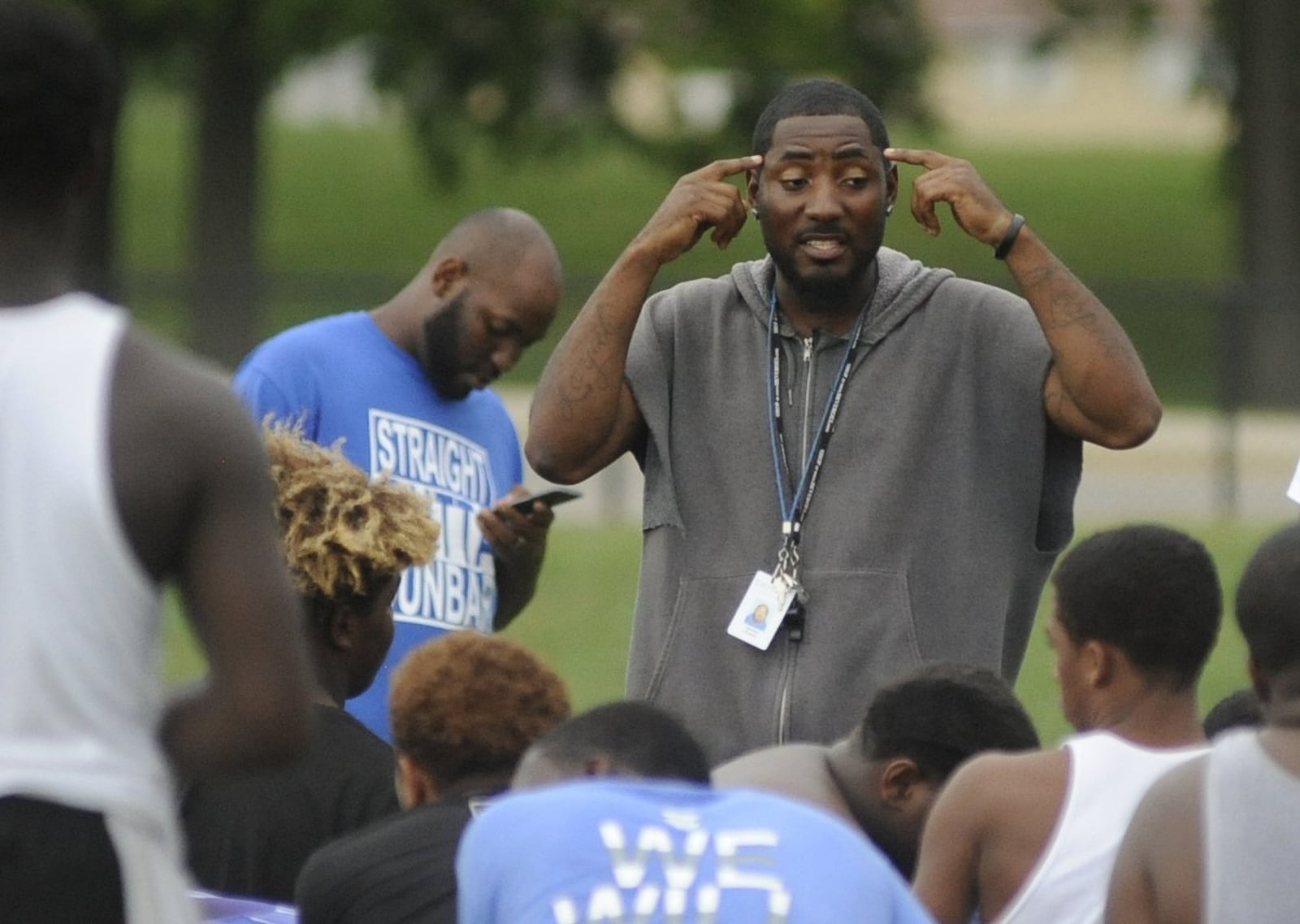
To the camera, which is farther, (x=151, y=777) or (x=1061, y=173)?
(x=1061, y=173)

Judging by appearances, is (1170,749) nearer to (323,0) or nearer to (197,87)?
(323,0)

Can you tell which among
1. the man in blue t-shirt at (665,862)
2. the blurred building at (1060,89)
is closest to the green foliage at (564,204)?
the blurred building at (1060,89)

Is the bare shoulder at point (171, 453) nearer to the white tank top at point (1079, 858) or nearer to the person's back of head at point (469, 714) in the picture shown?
the person's back of head at point (469, 714)

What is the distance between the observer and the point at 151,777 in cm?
260

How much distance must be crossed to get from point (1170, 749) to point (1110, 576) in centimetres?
29

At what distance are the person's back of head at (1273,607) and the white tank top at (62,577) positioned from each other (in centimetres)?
153

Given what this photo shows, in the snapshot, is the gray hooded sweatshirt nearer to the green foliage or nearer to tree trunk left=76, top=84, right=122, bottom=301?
tree trunk left=76, top=84, right=122, bottom=301

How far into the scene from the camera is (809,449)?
463cm

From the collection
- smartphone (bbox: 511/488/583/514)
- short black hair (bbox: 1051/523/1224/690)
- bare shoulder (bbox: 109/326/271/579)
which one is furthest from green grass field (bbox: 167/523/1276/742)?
bare shoulder (bbox: 109/326/271/579)

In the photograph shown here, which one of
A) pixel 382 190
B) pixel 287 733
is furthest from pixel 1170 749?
pixel 382 190

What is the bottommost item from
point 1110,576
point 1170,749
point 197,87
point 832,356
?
point 1170,749

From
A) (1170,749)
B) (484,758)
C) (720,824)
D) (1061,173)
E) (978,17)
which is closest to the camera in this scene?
(720,824)

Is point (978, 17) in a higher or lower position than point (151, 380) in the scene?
higher

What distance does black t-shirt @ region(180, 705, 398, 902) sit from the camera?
3.76 m
